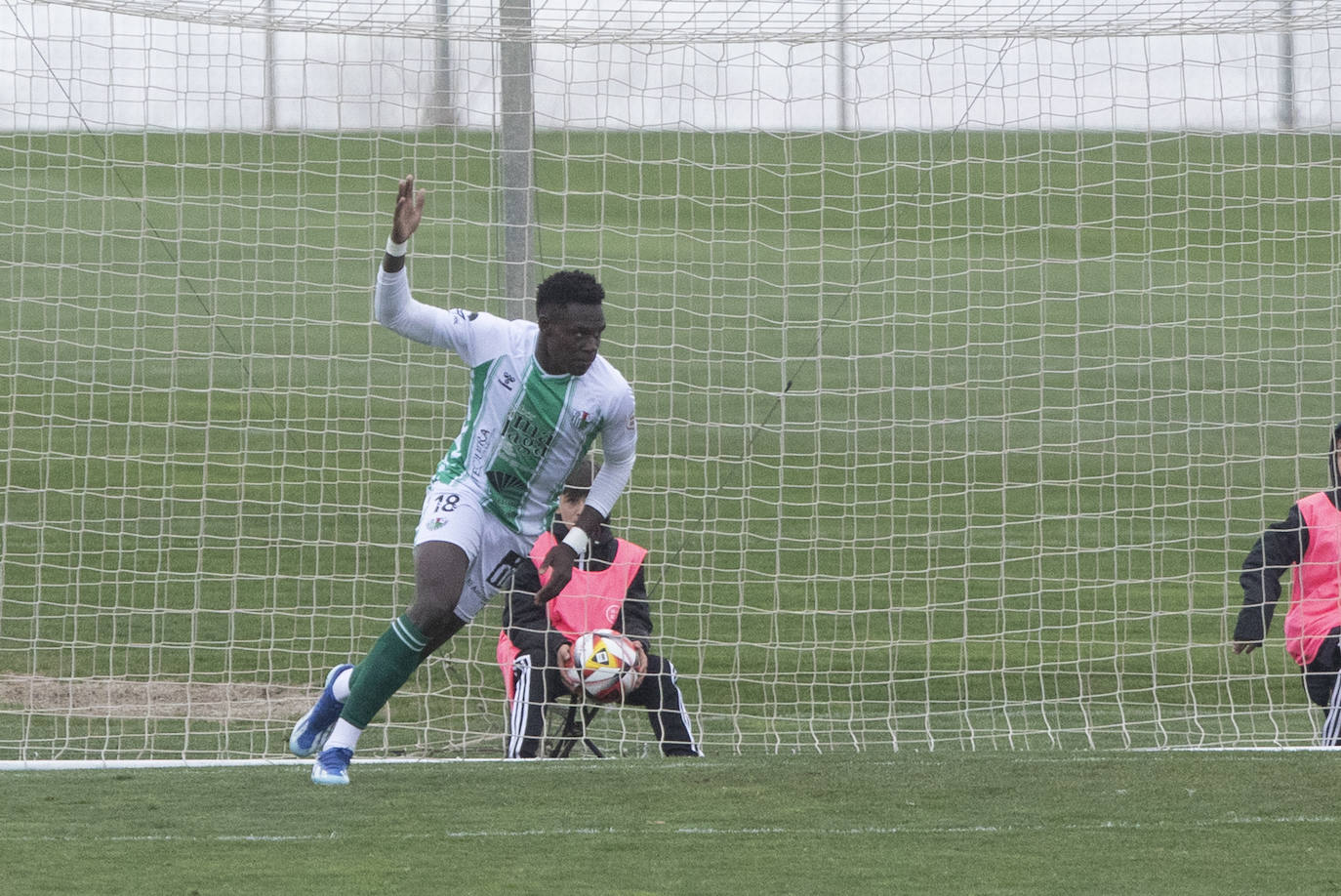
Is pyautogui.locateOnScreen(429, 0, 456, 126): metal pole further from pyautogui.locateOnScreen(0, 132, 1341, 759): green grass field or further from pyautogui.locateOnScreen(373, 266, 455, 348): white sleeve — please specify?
pyautogui.locateOnScreen(373, 266, 455, 348): white sleeve

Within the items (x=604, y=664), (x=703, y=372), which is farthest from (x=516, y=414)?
(x=703, y=372)

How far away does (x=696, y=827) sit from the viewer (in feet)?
18.8

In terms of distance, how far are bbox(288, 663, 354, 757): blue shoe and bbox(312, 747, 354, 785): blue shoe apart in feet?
1.75

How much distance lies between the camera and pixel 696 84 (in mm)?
9266

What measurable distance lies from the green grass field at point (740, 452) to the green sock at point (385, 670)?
6.26 feet

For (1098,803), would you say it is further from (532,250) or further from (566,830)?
(532,250)

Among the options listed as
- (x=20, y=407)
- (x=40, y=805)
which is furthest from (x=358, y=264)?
(x=40, y=805)

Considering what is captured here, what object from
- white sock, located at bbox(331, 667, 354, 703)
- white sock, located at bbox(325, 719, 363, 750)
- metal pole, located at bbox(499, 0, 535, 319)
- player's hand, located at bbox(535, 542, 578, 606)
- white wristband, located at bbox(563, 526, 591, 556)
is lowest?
white sock, located at bbox(325, 719, 363, 750)

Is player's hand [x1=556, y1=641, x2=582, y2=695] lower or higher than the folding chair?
higher

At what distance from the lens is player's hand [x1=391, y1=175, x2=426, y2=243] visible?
6172 millimetres

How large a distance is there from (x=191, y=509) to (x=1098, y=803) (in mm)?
9360

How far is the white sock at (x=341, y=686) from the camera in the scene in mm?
6836

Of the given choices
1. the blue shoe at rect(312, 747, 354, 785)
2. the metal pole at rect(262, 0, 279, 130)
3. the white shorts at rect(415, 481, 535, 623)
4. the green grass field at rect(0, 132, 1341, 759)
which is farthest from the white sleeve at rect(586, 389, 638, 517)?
the metal pole at rect(262, 0, 279, 130)

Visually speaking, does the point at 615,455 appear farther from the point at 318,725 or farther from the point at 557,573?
the point at 318,725
